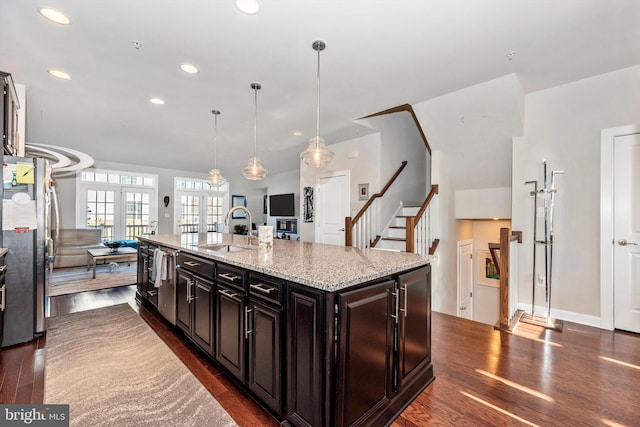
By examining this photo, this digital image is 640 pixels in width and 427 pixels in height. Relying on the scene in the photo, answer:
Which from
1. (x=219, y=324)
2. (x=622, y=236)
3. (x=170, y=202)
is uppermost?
(x=170, y=202)

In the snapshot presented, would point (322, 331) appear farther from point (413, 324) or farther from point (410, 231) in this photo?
point (410, 231)

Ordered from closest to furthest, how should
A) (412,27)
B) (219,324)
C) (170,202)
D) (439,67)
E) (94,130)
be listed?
1. (219,324)
2. (412,27)
3. (439,67)
4. (94,130)
5. (170,202)

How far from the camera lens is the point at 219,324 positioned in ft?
7.32

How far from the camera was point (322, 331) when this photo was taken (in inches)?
58.1

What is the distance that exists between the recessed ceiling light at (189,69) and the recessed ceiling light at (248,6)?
1.17 meters

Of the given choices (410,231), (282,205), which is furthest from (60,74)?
(282,205)

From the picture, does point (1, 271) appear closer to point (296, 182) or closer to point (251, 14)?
point (251, 14)

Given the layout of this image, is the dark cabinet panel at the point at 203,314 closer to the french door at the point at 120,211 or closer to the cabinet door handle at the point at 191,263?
the cabinet door handle at the point at 191,263

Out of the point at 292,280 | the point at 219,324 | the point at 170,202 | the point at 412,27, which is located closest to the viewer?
the point at 292,280

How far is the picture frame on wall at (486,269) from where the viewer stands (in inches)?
215

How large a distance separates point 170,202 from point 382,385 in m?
8.43

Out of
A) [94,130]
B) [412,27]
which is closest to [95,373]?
[412,27]

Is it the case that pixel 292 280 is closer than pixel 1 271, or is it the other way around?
pixel 292 280

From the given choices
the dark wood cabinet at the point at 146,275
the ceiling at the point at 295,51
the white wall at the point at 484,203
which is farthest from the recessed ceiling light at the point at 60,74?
the white wall at the point at 484,203
